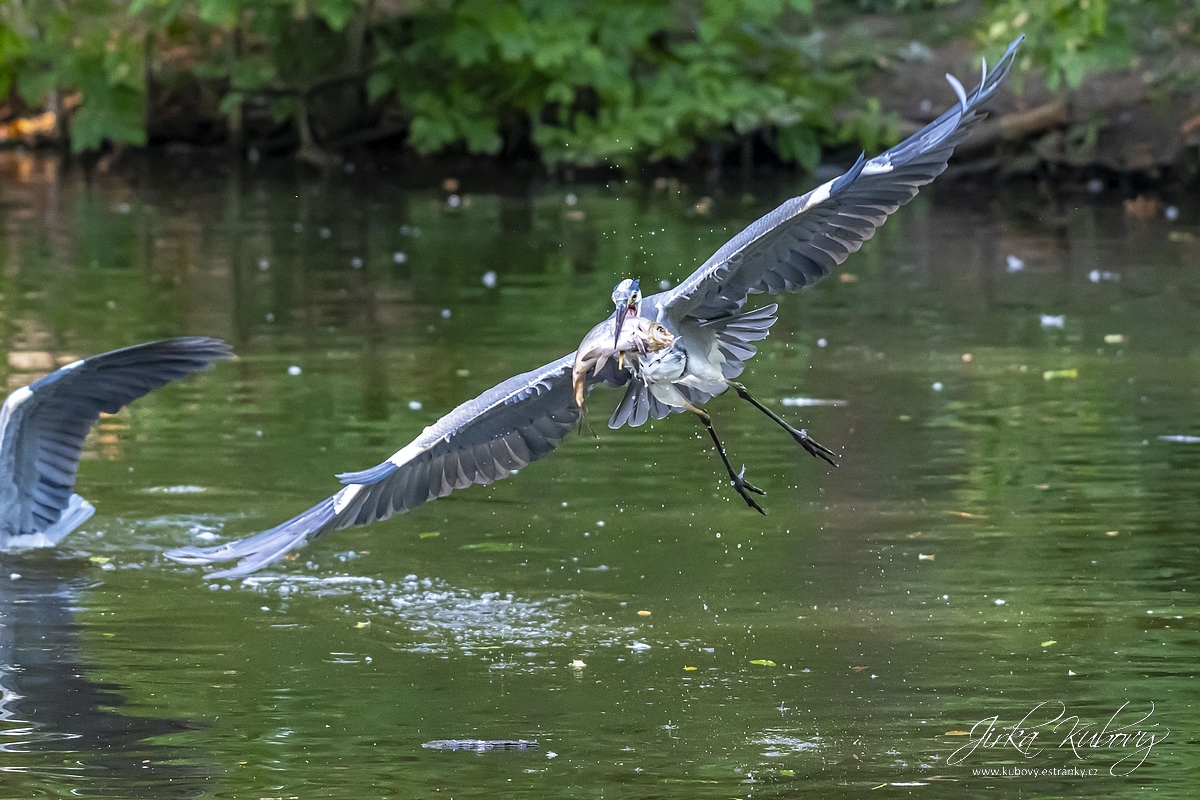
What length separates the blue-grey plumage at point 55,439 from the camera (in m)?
7.42

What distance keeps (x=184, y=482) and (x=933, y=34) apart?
13829mm

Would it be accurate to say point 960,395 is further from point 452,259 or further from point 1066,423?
point 452,259

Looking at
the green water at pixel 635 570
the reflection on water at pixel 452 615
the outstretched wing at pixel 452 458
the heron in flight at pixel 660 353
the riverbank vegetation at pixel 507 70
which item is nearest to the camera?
the green water at pixel 635 570

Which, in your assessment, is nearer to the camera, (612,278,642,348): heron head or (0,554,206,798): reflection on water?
(0,554,206,798): reflection on water

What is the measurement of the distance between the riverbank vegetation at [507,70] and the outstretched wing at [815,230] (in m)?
12.7

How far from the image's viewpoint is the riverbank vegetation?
2002cm

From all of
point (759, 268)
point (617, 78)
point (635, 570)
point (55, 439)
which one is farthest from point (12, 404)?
point (617, 78)

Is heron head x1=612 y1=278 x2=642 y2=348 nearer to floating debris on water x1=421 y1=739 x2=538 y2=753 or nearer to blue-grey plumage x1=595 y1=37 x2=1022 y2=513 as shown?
blue-grey plumage x1=595 y1=37 x2=1022 y2=513

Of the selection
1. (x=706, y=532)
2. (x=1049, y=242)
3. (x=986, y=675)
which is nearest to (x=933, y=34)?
(x=1049, y=242)

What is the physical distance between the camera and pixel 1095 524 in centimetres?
765

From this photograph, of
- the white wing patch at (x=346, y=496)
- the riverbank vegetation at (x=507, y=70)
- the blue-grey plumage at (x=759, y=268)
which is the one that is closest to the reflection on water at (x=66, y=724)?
the white wing patch at (x=346, y=496)

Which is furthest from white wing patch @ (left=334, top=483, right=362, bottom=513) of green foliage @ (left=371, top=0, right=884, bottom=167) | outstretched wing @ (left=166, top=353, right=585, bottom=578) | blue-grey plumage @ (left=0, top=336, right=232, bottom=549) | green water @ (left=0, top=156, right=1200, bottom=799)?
green foliage @ (left=371, top=0, right=884, bottom=167)

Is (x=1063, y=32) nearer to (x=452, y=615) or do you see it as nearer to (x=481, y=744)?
(x=452, y=615)

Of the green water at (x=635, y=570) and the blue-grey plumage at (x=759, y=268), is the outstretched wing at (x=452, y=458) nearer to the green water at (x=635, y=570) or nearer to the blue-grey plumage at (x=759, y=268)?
the blue-grey plumage at (x=759, y=268)
